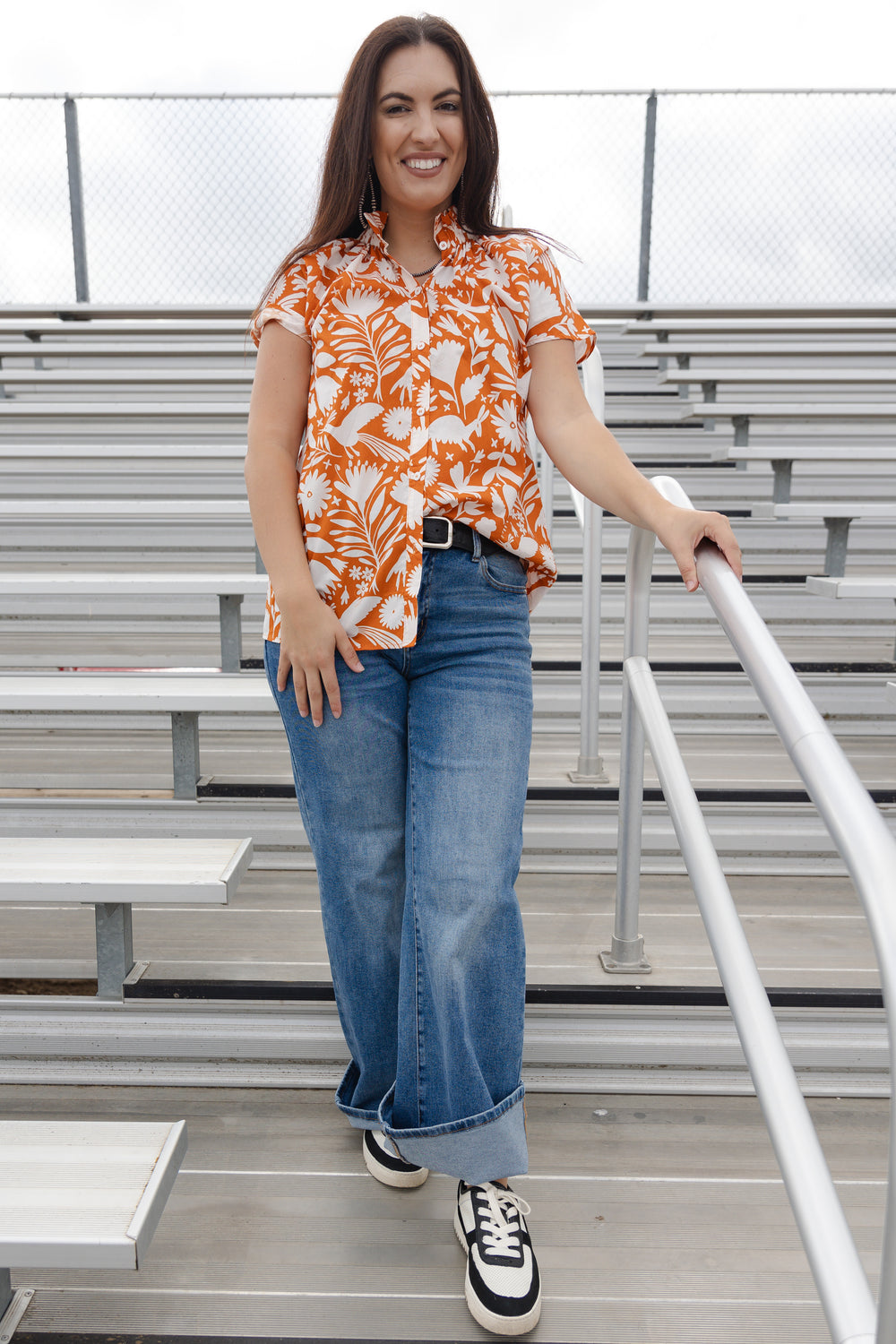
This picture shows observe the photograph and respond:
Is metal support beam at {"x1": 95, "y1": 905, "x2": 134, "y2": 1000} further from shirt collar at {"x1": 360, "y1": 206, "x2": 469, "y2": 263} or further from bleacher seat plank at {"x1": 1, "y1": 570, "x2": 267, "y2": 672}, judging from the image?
shirt collar at {"x1": 360, "y1": 206, "x2": 469, "y2": 263}

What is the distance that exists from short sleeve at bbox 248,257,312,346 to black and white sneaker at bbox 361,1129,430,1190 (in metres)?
0.76

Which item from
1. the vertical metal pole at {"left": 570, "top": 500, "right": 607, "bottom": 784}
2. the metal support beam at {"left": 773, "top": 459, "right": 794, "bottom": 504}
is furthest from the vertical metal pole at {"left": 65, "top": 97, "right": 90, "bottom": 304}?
the vertical metal pole at {"left": 570, "top": 500, "right": 607, "bottom": 784}

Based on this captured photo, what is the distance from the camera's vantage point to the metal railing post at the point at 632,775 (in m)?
1.20

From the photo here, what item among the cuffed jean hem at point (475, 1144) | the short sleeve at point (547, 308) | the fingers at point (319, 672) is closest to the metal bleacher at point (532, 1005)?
the cuffed jean hem at point (475, 1144)

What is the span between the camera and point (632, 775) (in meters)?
1.24

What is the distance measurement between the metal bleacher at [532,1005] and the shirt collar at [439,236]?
0.83 meters

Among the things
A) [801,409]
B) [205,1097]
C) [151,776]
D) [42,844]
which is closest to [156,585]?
[151,776]

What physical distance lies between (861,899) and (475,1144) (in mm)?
520

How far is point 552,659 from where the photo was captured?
2.06 m

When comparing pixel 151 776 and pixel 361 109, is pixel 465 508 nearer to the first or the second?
pixel 361 109

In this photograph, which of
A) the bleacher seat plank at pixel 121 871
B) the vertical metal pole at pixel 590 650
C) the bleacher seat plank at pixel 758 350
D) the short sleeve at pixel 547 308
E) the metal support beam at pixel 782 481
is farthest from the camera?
the bleacher seat plank at pixel 758 350

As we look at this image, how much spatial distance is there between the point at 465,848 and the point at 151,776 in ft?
3.55

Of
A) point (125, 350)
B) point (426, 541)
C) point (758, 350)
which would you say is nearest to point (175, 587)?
point (426, 541)

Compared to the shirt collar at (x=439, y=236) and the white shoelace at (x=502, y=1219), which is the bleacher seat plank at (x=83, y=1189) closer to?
the white shoelace at (x=502, y=1219)
